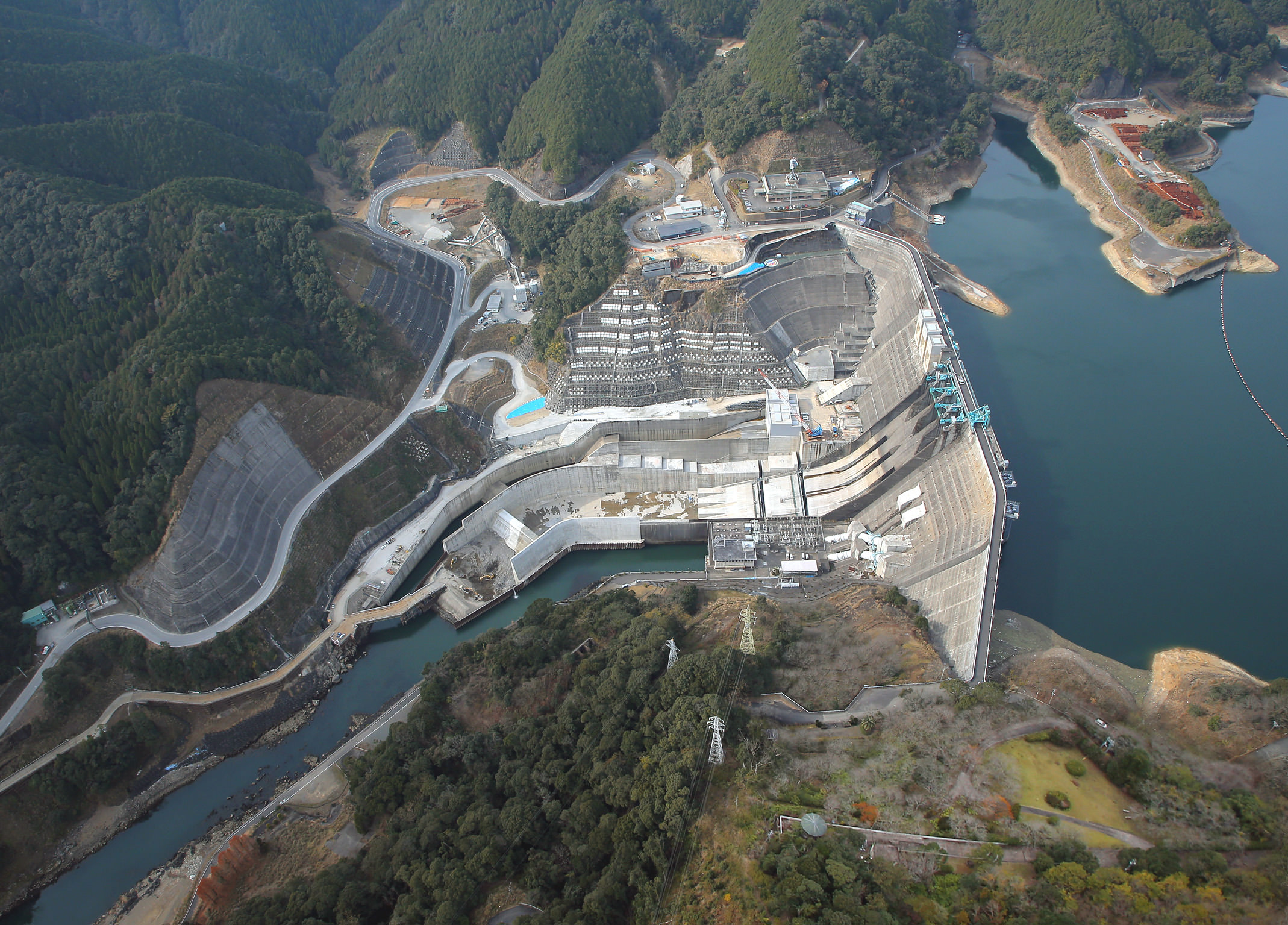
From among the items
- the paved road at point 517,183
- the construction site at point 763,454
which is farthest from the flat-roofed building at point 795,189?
the paved road at point 517,183

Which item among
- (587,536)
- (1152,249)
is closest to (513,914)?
(587,536)

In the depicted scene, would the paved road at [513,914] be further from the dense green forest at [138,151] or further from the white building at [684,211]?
the dense green forest at [138,151]

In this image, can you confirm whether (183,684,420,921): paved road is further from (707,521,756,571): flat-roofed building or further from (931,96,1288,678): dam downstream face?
(931,96,1288,678): dam downstream face

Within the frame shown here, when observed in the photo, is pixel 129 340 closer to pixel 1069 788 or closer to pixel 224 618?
pixel 224 618

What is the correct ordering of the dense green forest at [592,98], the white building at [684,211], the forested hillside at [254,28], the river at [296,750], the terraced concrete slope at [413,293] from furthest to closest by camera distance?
the forested hillside at [254,28]
the dense green forest at [592,98]
the white building at [684,211]
the terraced concrete slope at [413,293]
the river at [296,750]

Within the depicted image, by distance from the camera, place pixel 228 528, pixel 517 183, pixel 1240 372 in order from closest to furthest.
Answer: pixel 228 528
pixel 1240 372
pixel 517 183

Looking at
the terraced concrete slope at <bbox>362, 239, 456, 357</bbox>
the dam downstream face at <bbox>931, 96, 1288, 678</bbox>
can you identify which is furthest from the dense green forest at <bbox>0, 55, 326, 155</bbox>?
the dam downstream face at <bbox>931, 96, 1288, 678</bbox>

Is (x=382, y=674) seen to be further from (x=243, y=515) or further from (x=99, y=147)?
(x=99, y=147)
